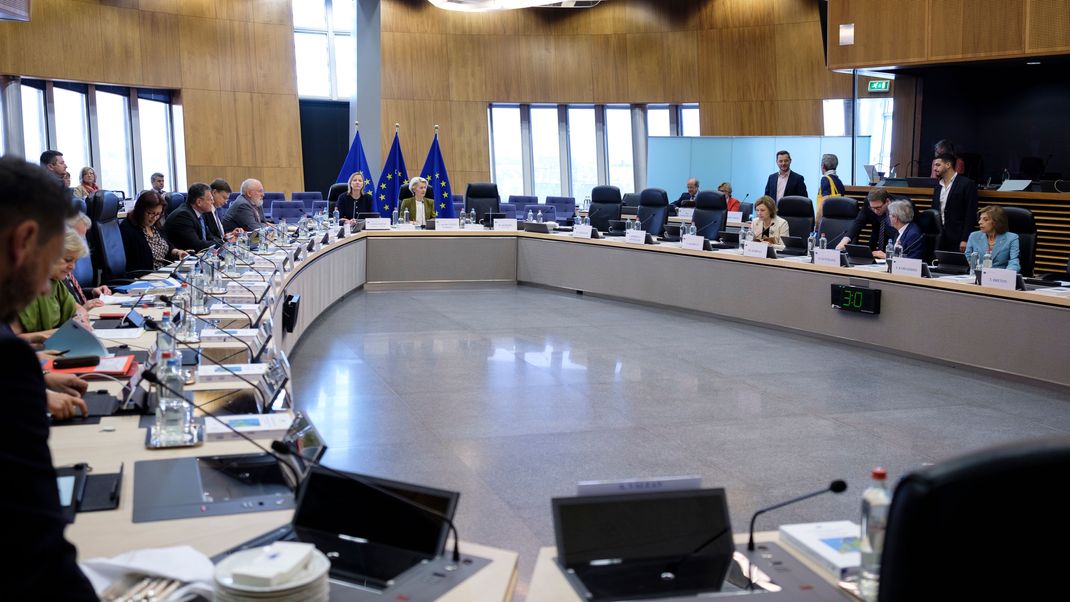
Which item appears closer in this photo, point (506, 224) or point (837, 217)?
point (837, 217)

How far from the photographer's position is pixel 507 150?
17453 millimetres

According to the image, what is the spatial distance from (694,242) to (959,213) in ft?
7.25

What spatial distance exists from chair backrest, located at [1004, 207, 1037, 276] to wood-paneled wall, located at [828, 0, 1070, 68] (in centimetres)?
370

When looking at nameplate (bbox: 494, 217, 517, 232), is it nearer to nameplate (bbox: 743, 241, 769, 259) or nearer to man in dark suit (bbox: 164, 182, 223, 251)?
nameplate (bbox: 743, 241, 769, 259)

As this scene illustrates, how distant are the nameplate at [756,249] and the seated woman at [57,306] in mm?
5071

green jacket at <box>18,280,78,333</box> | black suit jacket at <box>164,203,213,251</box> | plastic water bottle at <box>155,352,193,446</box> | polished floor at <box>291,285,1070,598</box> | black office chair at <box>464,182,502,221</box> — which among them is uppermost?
black office chair at <box>464,182,502,221</box>

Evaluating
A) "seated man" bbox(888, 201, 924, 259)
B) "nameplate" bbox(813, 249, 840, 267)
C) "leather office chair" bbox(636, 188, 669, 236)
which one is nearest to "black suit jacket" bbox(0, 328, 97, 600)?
"nameplate" bbox(813, 249, 840, 267)

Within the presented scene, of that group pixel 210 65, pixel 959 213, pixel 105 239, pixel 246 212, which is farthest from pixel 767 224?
pixel 210 65

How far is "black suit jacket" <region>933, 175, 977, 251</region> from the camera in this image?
25.8ft

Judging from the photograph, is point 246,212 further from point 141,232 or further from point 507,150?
point 507,150

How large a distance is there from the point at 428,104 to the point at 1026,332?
475 inches

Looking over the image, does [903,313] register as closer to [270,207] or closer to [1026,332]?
[1026,332]

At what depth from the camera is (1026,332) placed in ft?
18.2

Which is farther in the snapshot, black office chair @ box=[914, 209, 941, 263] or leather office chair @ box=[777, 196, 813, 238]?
leather office chair @ box=[777, 196, 813, 238]
